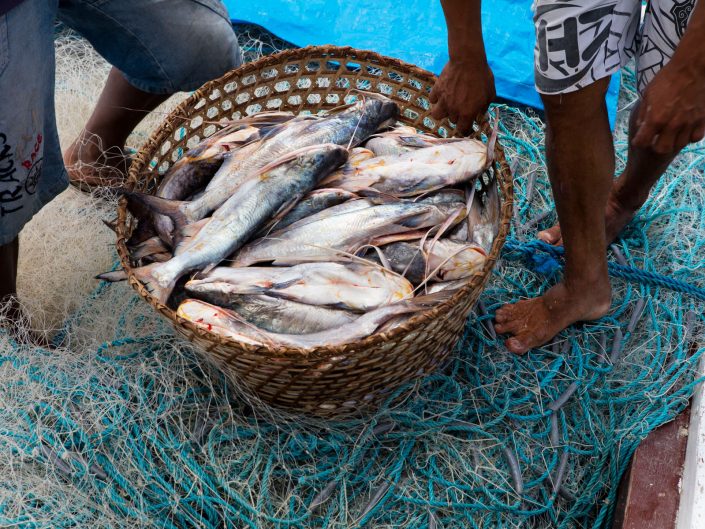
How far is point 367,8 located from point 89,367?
8.47ft

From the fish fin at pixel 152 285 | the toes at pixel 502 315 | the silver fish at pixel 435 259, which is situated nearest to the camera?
the fish fin at pixel 152 285

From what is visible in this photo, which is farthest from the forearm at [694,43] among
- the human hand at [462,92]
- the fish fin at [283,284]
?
the fish fin at [283,284]

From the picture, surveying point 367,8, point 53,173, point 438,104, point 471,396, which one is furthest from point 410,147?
point 367,8

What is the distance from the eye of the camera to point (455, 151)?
2.31m

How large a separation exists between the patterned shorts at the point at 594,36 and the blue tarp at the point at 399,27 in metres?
1.56

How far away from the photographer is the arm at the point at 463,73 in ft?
7.25

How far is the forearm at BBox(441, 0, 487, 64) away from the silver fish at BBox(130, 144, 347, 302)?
0.52 metres

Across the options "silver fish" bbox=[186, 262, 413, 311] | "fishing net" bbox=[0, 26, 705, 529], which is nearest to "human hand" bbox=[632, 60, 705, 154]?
"silver fish" bbox=[186, 262, 413, 311]

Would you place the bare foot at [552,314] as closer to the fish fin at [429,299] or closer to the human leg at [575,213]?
the human leg at [575,213]

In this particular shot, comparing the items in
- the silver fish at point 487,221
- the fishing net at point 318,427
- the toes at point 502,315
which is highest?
the silver fish at point 487,221

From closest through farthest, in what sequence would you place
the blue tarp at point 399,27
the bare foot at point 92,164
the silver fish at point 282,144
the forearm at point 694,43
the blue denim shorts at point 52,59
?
the forearm at point 694,43, the blue denim shorts at point 52,59, the silver fish at point 282,144, the bare foot at point 92,164, the blue tarp at point 399,27

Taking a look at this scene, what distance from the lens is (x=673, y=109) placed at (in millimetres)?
1744

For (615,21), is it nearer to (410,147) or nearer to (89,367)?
(410,147)

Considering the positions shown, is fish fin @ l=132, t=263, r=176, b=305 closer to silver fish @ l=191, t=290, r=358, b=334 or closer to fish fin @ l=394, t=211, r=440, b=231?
silver fish @ l=191, t=290, r=358, b=334
